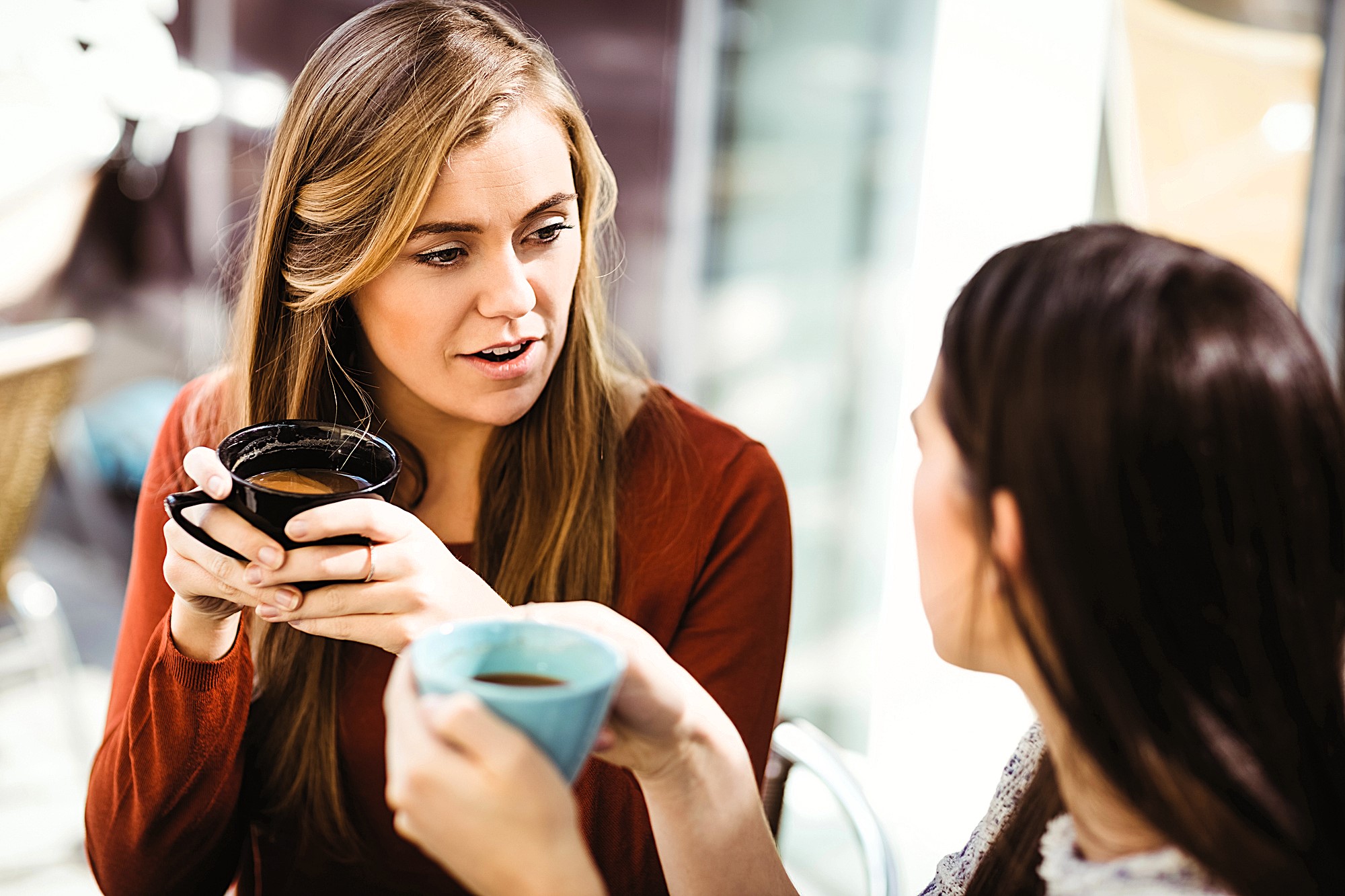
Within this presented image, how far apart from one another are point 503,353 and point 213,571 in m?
0.40

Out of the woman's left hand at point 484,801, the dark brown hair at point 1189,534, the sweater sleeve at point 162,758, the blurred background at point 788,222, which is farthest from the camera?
the blurred background at point 788,222

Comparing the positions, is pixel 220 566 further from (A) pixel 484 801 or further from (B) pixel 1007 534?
(B) pixel 1007 534

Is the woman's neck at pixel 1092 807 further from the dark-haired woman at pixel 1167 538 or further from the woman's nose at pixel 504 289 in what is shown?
the woman's nose at pixel 504 289

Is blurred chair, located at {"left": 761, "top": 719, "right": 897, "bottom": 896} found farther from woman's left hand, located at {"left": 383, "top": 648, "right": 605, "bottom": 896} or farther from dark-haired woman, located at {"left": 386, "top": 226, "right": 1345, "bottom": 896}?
woman's left hand, located at {"left": 383, "top": 648, "right": 605, "bottom": 896}

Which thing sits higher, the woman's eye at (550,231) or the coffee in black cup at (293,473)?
the woman's eye at (550,231)

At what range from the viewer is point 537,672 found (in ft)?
2.15

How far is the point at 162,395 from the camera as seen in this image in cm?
341

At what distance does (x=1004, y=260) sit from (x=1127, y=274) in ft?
0.31

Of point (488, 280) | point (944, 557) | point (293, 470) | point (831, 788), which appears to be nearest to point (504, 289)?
point (488, 280)

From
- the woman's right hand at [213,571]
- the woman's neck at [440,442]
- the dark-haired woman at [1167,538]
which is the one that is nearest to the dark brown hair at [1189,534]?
the dark-haired woman at [1167,538]

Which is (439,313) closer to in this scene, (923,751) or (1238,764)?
(1238,764)

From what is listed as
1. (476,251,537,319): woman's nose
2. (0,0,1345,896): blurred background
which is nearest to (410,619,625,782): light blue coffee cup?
(476,251,537,319): woman's nose

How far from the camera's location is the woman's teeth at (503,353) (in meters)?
1.19

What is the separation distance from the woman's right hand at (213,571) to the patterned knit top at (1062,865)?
615mm
